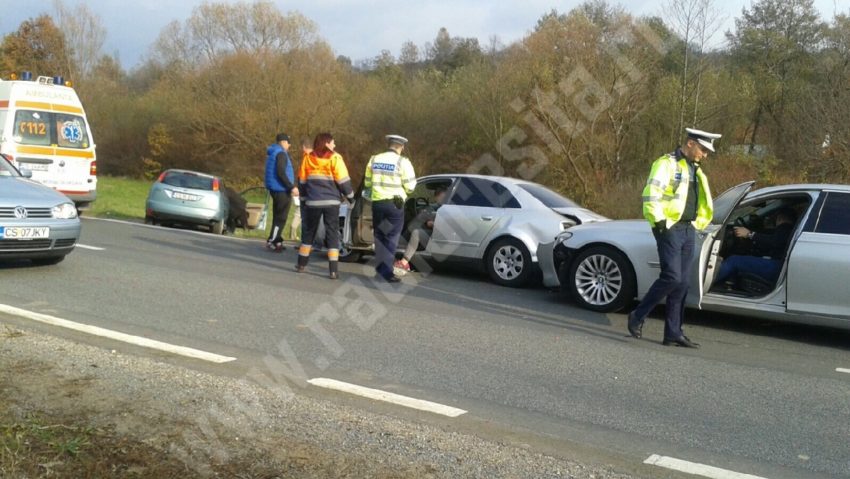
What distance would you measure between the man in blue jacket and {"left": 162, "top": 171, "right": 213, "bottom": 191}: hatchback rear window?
16.7 ft

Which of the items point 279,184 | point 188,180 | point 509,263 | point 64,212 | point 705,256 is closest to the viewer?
point 705,256

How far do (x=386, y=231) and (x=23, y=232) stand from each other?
430cm

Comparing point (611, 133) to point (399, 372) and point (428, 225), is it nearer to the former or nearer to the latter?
point (428, 225)

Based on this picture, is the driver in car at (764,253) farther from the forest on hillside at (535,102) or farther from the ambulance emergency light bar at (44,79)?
the ambulance emergency light bar at (44,79)

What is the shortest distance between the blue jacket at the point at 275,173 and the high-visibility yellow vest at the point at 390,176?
3509mm

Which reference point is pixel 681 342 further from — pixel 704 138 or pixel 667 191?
pixel 704 138

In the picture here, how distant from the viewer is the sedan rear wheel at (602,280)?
8984mm

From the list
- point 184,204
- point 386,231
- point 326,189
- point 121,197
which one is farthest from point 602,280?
point 121,197

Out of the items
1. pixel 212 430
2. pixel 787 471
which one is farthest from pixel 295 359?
pixel 787 471

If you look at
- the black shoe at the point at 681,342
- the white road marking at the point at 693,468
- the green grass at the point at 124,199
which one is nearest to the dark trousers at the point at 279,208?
the green grass at the point at 124,199

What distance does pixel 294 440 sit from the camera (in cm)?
455

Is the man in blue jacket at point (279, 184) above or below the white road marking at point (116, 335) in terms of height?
above

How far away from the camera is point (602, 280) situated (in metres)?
9.19

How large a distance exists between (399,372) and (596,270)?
3679 mm
